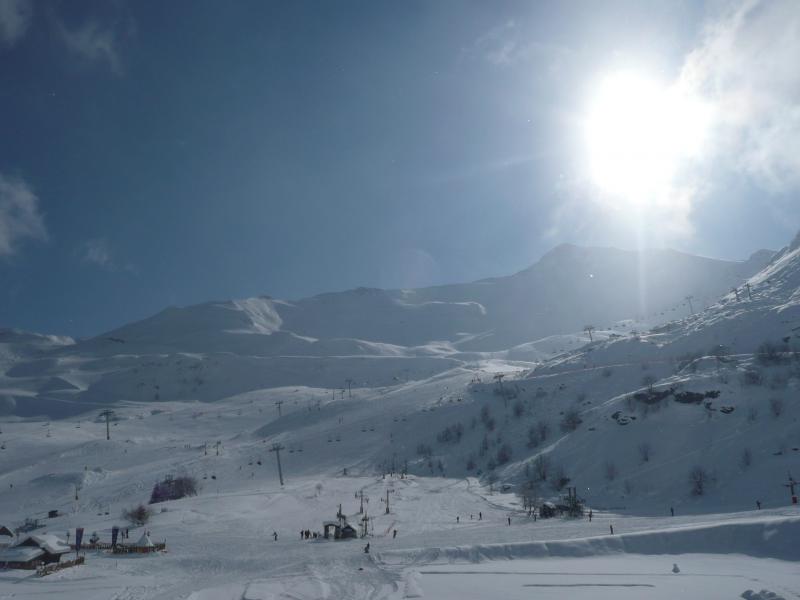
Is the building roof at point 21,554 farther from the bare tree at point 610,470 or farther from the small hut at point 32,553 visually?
the bare tree at point 610,470

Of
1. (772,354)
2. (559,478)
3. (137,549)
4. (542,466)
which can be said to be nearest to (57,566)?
(137,549)

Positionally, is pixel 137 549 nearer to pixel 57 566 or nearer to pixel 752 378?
pixel 57 566

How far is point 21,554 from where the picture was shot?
30.7 m

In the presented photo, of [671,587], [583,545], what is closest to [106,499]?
[583,545]

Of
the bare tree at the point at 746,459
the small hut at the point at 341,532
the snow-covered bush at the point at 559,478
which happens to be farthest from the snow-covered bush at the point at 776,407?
the small hut at the point at 341,532

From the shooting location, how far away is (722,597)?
18.0 metres

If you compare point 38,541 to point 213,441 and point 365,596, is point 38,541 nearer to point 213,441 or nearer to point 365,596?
point 365,596

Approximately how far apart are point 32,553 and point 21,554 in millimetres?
574

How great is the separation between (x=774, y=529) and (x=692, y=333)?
213 feet

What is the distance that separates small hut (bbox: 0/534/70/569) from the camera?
99.9 ft

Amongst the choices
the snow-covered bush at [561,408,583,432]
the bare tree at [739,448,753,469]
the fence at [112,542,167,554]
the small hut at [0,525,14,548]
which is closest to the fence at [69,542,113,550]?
the fence at [112,542,167,554]

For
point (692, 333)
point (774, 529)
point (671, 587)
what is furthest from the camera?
point (692, 333)

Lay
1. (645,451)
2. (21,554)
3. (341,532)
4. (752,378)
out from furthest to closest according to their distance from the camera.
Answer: (752,378) → (645,451) → (341,532) → (21,554)

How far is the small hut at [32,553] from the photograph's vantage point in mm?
30453
